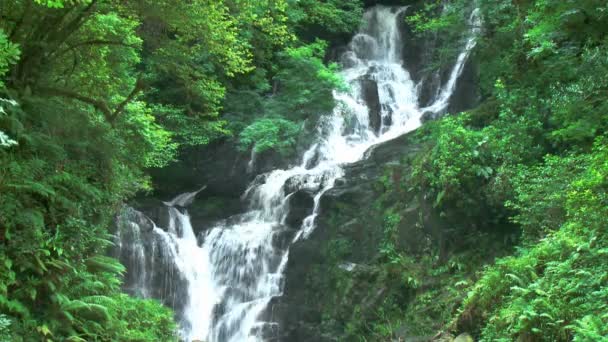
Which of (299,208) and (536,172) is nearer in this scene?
(536,172)

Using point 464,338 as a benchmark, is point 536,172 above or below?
above

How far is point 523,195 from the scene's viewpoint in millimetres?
9594

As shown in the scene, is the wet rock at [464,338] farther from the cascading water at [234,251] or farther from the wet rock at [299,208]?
the wet rock at [299,208]

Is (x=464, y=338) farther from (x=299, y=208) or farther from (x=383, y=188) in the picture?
(x=299, y=208)

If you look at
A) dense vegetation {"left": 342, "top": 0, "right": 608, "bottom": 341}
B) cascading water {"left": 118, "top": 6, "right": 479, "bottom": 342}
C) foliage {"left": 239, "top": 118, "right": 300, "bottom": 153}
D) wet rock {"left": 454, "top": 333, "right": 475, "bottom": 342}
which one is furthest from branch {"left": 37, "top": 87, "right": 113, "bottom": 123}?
foliage {"left": 239, "top": 118, "right": 300, "bottom": 153}

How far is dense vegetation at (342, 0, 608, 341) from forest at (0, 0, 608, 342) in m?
0.03

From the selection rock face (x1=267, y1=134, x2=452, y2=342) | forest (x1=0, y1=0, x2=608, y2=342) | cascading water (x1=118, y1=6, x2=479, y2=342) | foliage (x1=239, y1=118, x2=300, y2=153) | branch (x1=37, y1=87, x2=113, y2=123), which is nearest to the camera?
forest (x1=0, y1=0, x2=608, y2=342)

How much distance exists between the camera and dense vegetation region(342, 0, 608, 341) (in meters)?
7.32

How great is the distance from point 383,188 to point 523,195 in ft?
16.0

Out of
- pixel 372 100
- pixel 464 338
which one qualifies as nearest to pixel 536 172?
pixel 464 338

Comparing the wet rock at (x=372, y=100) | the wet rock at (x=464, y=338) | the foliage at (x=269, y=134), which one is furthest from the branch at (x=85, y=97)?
the wet rock at (x=372, y=100)

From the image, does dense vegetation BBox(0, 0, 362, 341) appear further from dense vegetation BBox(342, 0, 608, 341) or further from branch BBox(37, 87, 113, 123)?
dense vegetation BBox(342, 0, 608, 341)

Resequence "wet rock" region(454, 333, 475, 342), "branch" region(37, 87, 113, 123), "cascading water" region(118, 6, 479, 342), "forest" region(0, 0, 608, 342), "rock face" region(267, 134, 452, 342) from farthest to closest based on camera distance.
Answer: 1. "cascading water" region(118, 6, 479, 342)
2. "rock face" region(267, 134, 452, 342)
3. "branch" region(37, 87, 113, 123)
4. "wet rock" region(454, 333, 475, 342)
5. "forest" region(0, 0, 608, 342)

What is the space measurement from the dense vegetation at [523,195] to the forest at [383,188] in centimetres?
3
